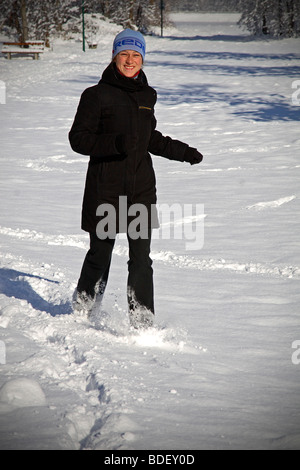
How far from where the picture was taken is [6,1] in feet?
99.0

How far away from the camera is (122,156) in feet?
9.45

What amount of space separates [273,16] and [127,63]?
44757 millimetres

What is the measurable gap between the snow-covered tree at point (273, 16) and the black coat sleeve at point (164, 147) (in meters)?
39.8

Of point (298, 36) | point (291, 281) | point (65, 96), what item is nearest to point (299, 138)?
point (291, 281)

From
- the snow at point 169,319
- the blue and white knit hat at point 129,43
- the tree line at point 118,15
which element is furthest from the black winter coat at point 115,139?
the tree line at point 118,15

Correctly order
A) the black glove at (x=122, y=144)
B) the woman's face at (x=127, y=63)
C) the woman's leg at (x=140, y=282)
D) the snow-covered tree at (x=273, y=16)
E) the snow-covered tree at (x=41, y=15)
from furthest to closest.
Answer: the snow-covered tree at (x=273, y=16), the snow-covered tree at (x=41, y=15), the woman's leg at (x=140, y=282), the woman's face at (x=127, y=63), the black glove at (x=122, y=144)

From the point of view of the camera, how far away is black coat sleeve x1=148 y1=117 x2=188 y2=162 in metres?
3.15

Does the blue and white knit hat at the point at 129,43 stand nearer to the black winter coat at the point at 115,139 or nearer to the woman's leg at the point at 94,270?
the black winter coat at the point at 115,139

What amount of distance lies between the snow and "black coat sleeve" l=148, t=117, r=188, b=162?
107 centimetres

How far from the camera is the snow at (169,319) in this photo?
2254mm

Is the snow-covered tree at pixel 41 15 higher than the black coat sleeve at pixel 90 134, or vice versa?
the snow-covered tree at pixel 41 15

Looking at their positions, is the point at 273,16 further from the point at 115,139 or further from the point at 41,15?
the point at 115,139

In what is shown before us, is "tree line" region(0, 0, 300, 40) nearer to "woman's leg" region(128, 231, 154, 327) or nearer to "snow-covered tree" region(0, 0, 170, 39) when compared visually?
"snow-covered tree" region(0, 0, 170, 39)
